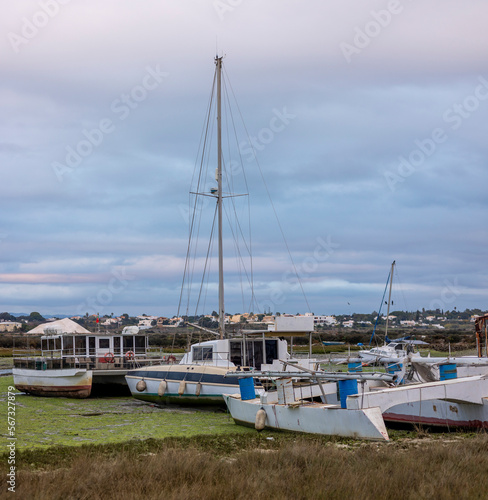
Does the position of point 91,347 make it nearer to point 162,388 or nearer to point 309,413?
point 162,388

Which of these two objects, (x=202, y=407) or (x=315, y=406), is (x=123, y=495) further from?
(x=202, y=407)

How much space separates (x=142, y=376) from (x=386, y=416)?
11.0m

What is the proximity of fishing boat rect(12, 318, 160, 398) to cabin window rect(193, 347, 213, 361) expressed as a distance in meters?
4.39

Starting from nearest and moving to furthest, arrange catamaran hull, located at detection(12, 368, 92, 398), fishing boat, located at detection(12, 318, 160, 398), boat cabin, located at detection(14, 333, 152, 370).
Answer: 1. catamaran hull, located at detection(12, 368, 92, 398)
2. fishing boat, located at detection(12, 318, 160, 398)
3. boat cabin, located at detection(14, 333, 152, 370)

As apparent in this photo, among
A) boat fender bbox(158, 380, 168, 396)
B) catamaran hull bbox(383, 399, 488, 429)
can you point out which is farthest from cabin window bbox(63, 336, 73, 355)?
catamaran hull bbox(383, 399, 488, 429)

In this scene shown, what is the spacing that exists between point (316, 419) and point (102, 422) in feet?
24.7

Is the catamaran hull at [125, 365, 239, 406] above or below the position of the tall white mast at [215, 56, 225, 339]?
below

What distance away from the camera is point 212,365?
24.8m

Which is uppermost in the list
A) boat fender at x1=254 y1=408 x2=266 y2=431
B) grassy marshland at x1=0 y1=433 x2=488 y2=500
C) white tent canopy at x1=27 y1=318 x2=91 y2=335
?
white tent canopy at x1=27 y1=318 x2=91 y2=335

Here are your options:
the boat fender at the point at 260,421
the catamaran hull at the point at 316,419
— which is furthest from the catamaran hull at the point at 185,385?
the boat fender at the point at 260,421

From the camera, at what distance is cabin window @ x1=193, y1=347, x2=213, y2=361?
2539 centimetres

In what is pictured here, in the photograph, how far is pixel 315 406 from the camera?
17.1 m

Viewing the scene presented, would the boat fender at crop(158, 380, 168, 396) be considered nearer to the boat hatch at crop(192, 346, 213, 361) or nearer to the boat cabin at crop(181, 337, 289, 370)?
the boat cabin at crop(181, 337, 289, 370)

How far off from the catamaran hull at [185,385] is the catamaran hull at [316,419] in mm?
3547
